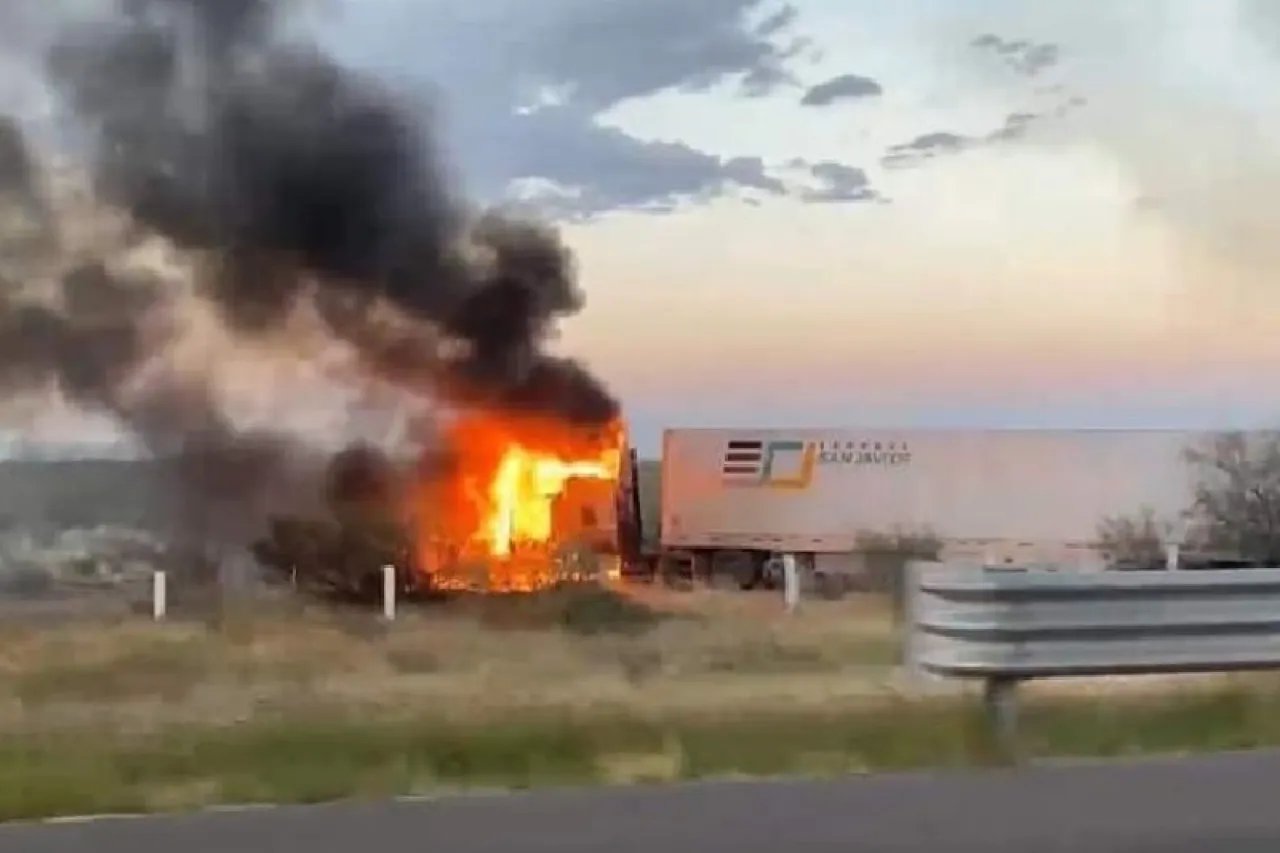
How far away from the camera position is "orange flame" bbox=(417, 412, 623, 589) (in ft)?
70.8

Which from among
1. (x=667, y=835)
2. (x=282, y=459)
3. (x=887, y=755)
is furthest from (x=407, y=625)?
(x=667, y=835)

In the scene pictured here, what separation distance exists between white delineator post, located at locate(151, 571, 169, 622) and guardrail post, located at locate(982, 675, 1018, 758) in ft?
42.7

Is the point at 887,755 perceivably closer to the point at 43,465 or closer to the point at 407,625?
the point at 407,625

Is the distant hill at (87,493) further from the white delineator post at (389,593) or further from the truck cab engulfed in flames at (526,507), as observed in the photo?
the white delineator post at (389,593)

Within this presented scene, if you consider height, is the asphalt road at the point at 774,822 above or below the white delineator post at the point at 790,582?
below

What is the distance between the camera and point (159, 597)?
65.2ft

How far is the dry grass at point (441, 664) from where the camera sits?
9695 millimetres

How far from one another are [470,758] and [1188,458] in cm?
2107

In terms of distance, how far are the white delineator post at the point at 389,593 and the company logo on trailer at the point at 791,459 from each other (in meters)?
8.97

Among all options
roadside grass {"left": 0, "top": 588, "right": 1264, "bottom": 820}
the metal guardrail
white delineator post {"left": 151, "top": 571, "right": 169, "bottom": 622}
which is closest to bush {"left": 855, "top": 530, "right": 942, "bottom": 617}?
white delineator post {"left": 151, "top": 571, "right": 169, "bottom": 622}

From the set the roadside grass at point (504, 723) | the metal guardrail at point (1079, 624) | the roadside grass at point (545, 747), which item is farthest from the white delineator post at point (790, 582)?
the metal guardrail at point (1079, 624)

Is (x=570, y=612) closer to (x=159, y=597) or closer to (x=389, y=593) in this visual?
(x=389, y=593)

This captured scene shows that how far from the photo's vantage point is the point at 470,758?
747cm

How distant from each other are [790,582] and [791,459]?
495cm
